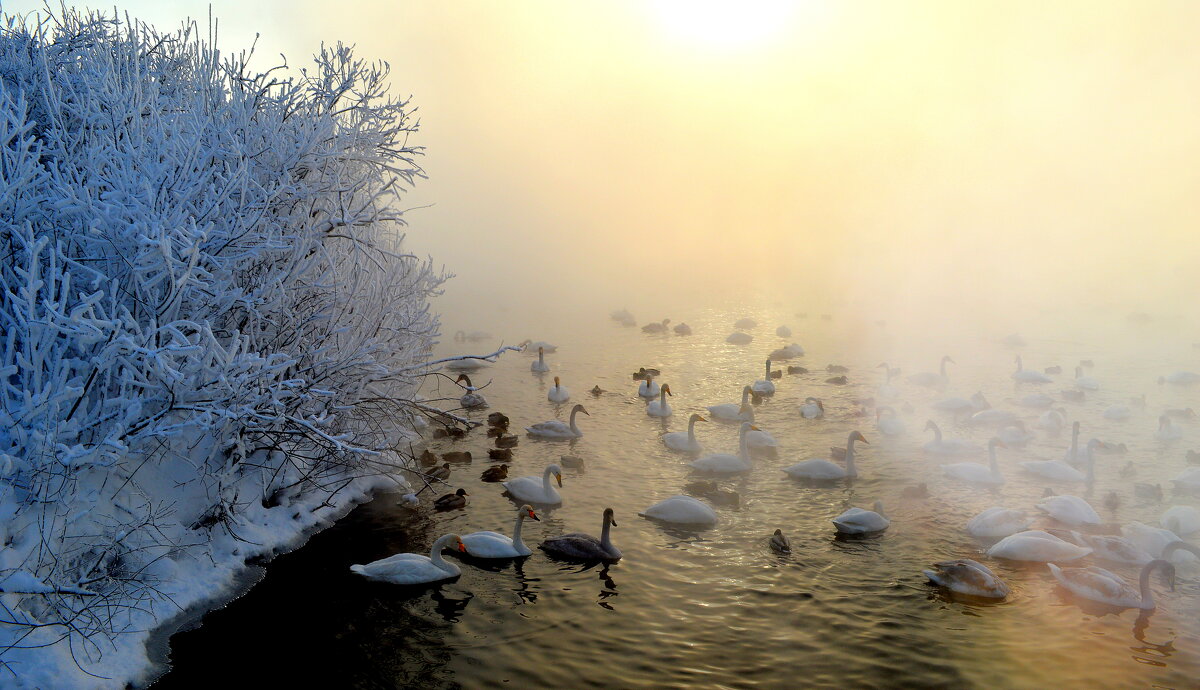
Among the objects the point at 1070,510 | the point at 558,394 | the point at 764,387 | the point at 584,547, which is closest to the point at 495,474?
the point at 584,547

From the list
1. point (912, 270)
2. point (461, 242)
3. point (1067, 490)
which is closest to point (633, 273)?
point (912, 270)

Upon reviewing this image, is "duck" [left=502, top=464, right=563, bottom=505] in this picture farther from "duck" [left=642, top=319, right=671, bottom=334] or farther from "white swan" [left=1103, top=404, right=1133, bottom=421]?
"duck" [left=642, top=319, right=671, bottom=334]

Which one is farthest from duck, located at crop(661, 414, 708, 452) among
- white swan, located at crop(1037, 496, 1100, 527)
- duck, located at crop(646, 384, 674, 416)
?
white swan, located at crop(1037, 496, 1100, 527)

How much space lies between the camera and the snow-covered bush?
9156mm

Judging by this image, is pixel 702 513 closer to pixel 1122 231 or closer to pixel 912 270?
pixel 912 270

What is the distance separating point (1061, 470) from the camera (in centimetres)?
1731

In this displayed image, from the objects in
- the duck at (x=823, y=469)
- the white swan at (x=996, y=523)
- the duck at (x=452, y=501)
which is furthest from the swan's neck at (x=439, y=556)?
the white swan at (x=996, y=523)

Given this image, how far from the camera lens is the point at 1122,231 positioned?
75.6 meters

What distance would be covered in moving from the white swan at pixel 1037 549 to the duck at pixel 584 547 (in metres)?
6.47

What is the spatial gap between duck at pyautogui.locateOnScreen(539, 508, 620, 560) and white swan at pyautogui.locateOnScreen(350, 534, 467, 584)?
1.69 meters

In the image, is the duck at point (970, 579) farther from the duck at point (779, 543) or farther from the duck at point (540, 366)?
the duck at point (540, 366)

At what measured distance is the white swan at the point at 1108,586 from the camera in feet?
38.0

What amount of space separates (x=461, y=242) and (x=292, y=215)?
266ft

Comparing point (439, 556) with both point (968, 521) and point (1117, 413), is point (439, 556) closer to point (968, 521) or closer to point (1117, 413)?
point (968, 521)
